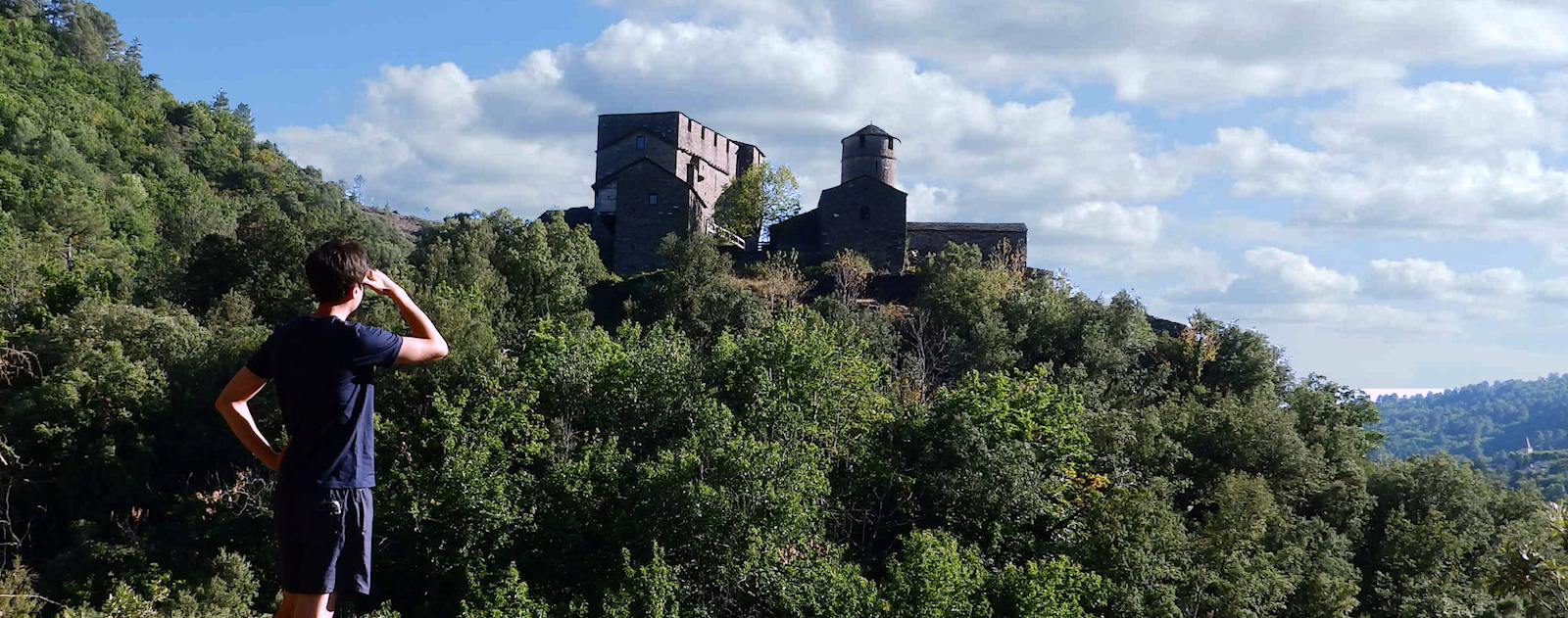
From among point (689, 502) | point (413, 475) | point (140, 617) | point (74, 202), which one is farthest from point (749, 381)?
point (74, 202)

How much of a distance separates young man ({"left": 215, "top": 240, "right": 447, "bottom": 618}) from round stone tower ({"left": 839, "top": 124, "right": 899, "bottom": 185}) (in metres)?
52.7

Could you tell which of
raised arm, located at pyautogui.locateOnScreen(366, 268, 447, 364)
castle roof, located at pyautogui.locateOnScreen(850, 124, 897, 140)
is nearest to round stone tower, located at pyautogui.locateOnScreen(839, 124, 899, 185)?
castle roof, located at pyautogui.locateOnScreen(850, 124, 897, 140)

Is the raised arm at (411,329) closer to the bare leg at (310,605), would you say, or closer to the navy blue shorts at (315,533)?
the navy blue shorts at (315,533)

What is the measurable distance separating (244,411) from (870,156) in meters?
53.4

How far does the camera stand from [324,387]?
4.97 m

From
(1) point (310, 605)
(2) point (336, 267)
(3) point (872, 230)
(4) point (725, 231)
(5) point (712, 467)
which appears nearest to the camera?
(2) point (336, 267)

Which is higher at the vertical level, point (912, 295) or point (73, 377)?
point (912, 295)

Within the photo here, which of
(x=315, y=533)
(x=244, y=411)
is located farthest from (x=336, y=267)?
(x=315, y=533)

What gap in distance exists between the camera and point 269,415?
28609 millimetres

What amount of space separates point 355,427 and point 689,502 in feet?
65.7

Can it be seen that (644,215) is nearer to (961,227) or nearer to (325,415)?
(961,227)

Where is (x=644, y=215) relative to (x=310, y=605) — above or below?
above

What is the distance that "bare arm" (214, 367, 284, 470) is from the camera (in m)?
5.10

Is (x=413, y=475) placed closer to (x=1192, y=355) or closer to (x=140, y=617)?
(x=140, y=617)
